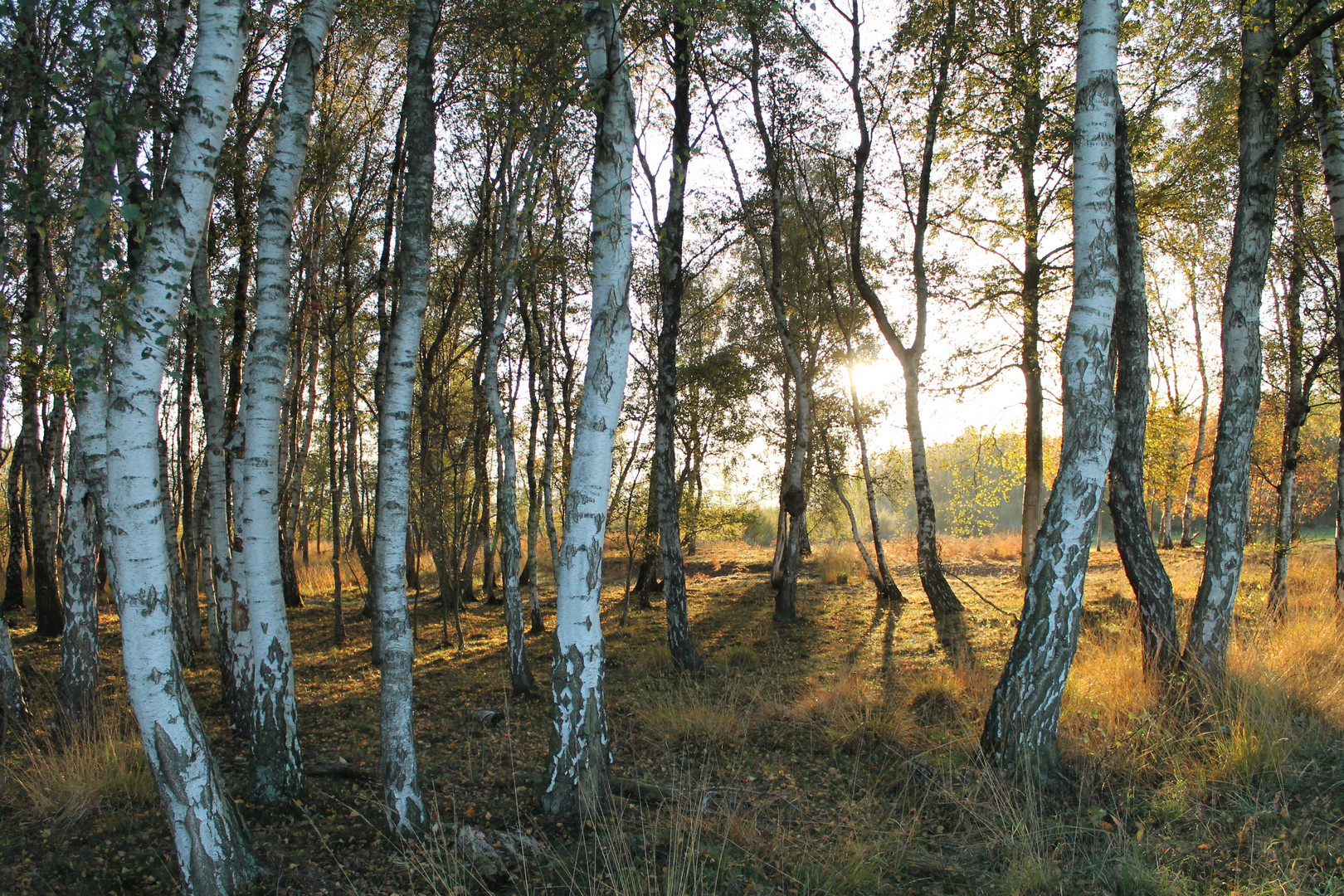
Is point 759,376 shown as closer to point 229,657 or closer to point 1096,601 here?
point 1096,601

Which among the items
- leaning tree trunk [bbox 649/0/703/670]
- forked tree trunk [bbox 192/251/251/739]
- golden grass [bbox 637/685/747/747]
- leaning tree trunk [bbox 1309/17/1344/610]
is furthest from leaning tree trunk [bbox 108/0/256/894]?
leaning tree trunk [bbox 1309/17/1344/610]

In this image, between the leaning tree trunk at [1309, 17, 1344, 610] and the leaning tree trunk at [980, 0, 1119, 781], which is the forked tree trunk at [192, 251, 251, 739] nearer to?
the leaning tree trunk at [980, 0, 1119, 781]

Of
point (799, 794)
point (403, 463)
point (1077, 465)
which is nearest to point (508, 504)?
point (403, 463)

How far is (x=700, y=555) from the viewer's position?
24531 millimetres

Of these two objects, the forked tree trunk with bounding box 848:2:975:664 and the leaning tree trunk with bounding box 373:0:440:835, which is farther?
the forked tree trunk with bounding box 848:2:975:664

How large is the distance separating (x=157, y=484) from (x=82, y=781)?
263 centimetres

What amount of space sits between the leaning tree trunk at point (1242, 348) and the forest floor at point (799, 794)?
55 cm

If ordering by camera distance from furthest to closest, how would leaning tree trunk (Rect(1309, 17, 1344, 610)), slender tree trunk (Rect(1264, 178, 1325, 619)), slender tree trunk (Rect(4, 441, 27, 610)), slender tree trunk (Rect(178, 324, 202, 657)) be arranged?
slender tree trunk (Rect(4, 441, 27, 610)) < slender tree trunk (Rect(1264, 178, 1325, 619)) < slender tree trunk (Rect(178, 324, 202, 657)) < leaning tree trunk (Rect(1309, 17, 1344, 610))

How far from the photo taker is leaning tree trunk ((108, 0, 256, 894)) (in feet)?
9.16

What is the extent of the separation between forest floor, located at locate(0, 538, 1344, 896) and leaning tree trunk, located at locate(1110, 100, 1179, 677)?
490 millimetres

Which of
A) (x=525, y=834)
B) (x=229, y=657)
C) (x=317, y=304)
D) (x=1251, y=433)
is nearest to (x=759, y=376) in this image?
(x=317, y=304)

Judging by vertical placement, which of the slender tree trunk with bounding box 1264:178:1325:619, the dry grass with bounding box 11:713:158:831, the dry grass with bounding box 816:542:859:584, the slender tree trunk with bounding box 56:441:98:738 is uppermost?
Result: the slender tree trunk with bounding box 1264:178:1325:619

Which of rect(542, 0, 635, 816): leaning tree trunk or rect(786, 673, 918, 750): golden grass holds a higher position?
rect(542, 0, 635, 816): leaning tree trunk

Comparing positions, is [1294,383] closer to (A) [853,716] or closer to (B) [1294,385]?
(B) [1294,385]
